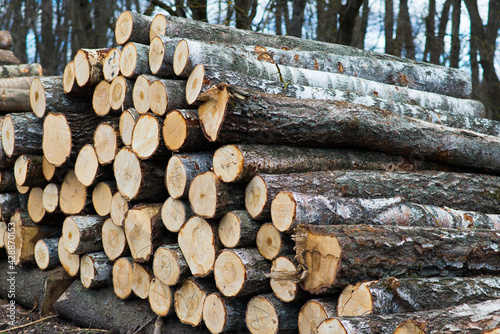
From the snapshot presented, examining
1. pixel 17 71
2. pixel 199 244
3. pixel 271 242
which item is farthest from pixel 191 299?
pixel 17 71

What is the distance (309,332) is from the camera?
2.66 meters

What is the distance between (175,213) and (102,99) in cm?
120

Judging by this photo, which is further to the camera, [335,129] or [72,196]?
[72,196]

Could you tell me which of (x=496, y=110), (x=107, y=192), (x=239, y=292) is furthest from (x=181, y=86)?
(x=496, y=110)

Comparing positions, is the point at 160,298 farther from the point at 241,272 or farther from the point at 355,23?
the point at 355,23

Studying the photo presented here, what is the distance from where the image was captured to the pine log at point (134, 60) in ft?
11.7

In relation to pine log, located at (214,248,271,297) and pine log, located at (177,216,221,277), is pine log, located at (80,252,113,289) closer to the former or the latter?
pine log, located at (177,216,221,277)

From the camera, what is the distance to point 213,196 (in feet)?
9.65

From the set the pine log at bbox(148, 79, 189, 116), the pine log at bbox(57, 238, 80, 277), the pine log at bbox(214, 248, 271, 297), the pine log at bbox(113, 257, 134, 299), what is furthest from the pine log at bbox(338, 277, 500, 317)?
the pine log at bbox(57, 238, 80, 277)

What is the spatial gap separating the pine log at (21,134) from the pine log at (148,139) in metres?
1.23

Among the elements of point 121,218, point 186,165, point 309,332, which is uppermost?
point 186,165

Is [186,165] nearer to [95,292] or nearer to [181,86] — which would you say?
[181,86]

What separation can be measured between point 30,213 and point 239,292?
2.49m

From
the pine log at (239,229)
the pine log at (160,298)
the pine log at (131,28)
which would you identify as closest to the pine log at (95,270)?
the pine log at (160,298)
